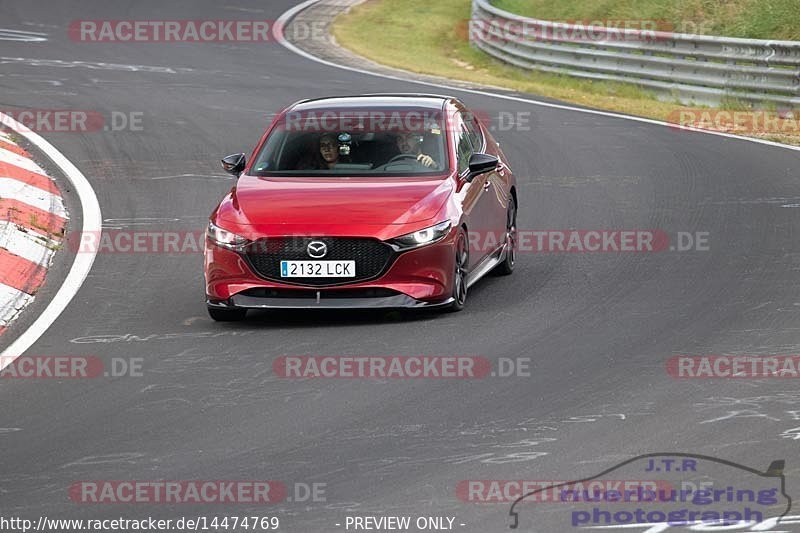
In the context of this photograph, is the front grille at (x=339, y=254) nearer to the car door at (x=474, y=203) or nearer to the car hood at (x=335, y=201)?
the car hood at (x=335, y=201)

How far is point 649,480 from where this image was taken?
23.7ft

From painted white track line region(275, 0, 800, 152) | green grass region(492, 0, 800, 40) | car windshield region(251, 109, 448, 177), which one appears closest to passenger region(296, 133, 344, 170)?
car windshield region(251, 109, 448, 177)

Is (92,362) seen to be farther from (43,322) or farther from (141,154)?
(141,154)

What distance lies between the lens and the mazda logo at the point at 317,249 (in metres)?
10.8

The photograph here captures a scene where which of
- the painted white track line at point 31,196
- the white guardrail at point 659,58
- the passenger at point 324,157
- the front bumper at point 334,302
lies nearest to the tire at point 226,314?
the front bumper at point 334,302

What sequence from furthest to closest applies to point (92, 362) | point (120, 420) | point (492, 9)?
point (492, 9) → point (92, 362) → point (120, 420)

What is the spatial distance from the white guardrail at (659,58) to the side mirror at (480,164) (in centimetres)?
1154

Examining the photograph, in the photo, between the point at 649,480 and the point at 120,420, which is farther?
the point at 120,420

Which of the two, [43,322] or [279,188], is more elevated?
[279,188]

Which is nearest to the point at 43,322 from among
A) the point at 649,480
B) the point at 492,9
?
the point at 649,480

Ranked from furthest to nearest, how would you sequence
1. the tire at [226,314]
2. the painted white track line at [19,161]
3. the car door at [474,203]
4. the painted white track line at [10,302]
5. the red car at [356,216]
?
the painted white track line at [19,161], the car door at [474,203], the painted white track line at [10,302], the tire at [226,314], the red car at [356,216]

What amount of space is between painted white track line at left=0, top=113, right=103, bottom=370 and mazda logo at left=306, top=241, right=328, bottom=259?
2.01 m

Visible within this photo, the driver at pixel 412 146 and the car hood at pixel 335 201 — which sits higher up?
the driver at pixel 412 146

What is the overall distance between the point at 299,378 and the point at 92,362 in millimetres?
1523
